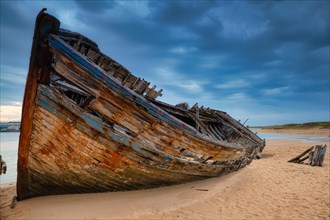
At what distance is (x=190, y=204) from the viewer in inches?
202

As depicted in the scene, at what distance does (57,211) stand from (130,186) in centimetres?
154

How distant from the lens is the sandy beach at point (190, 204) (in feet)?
14.5

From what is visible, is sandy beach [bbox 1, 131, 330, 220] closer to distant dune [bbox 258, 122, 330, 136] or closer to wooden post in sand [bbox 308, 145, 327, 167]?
wooden post in sand [bbox 308, 145, 327, 167]

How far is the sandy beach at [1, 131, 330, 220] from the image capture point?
14.5 ft

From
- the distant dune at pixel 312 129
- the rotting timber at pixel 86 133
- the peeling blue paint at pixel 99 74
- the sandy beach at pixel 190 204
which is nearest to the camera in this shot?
the peeling blue paint at pixel 99 74

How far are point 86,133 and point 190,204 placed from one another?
291 centimetres

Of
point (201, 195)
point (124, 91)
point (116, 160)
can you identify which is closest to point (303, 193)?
point (201, 195)

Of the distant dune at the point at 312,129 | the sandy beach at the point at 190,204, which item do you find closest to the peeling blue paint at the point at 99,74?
the sandy beach at the point at 190,204

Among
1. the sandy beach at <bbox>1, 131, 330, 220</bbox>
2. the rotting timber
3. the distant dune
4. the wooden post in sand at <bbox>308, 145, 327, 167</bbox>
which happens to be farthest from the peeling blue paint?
the distant dune

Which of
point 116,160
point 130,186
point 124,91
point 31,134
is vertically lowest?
point 130,186

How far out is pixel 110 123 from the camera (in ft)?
13.7

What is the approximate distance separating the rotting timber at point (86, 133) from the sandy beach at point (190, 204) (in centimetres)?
29

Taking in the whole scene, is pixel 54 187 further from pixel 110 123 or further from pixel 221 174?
pixel 221 174

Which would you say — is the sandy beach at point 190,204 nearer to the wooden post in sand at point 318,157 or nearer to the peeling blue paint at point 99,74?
the peeling blue paint at point 99,74
